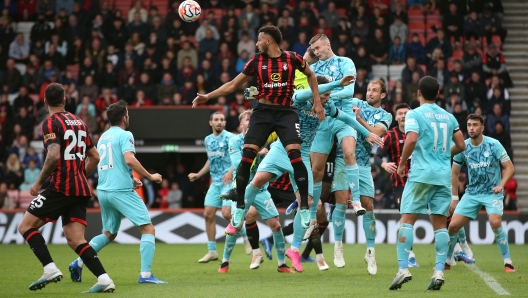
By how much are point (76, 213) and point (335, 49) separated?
46.9 feet

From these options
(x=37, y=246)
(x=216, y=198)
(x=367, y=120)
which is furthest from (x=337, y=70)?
(x=37, y=246)

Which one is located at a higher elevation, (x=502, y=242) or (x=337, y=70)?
(x=337, y=70)

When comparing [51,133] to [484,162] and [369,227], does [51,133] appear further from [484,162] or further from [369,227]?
[484,162]

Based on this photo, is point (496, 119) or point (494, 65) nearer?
point (496, 119)

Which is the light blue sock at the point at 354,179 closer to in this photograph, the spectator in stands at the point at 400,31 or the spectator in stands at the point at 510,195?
the spectator in stands at the point at 510,195

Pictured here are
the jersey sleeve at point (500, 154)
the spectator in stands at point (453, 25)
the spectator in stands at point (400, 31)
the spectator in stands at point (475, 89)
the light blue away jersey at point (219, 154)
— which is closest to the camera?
the jersey sleeve at point (500, 154)

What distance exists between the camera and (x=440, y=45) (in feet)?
78.1

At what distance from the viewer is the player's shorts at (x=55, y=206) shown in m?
9.27

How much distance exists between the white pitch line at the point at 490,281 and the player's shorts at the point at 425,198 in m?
1.10

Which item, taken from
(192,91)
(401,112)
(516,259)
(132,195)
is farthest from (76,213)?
(192,91)

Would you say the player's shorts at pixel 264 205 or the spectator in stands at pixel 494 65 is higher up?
the spectator in stands at pixel 494 65

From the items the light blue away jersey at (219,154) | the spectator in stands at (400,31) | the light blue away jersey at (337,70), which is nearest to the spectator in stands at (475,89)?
the spectator in stands at (400,31)

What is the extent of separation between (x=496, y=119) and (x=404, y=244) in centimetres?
1335

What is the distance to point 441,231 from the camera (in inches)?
368
